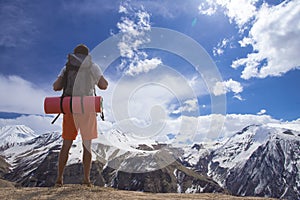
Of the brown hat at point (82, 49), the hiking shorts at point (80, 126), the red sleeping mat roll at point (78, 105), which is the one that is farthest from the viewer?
the brown hat at point (82, 49)

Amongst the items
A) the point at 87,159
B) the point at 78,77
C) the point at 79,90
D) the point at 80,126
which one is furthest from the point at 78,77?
the point at 87,159

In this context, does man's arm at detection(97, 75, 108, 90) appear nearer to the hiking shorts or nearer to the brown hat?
the hiking shorts

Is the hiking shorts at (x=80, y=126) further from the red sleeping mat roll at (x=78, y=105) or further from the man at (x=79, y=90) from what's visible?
the red sleeping mat roll at (x=78, y=105)

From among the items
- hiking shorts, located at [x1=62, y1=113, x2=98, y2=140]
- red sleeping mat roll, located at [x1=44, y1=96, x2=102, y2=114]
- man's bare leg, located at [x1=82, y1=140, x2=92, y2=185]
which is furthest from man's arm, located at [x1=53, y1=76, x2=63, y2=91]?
man's bare leg, located at [x1=82, y1=140, x2=92, y2=185]

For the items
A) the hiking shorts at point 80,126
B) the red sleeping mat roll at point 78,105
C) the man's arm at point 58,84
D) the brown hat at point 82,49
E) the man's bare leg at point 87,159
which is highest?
the brown hat at point 82,49

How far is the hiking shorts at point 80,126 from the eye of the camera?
802 centimetres

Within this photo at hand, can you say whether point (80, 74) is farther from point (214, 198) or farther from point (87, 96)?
point (214, 198)

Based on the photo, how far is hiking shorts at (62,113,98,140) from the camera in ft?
26.3

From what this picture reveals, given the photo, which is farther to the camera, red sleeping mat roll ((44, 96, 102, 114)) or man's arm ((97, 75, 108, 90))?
man's arm ((97, 75, 108, 90))

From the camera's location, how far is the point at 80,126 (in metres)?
8.09

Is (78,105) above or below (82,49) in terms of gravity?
below

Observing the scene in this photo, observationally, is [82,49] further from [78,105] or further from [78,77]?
[78,105]

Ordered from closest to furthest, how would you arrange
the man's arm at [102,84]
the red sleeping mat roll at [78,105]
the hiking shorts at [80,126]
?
the red sleeping mat roll at [78,105] < the hiking shorts at [80,126] < the man's arm at [102,84]

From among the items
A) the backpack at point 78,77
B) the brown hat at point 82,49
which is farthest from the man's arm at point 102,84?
the brown hat at point 82,49
